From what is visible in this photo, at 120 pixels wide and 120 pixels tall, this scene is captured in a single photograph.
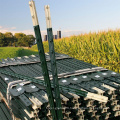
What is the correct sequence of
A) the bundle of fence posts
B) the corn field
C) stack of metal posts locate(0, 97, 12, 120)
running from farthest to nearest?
1. the corn field
2. stack of metal posts locate(0, 97, 12, 120)
3. the bundle of fence posts

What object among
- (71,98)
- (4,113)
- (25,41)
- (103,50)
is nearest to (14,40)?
(25,41)

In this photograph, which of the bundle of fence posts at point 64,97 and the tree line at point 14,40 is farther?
the tree line at point 14,40

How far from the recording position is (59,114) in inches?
90.9

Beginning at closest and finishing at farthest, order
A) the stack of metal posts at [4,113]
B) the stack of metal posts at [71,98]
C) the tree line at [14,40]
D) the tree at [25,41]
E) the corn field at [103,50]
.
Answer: the stack of metal posts at [71,98] < the stack of metal posts at [4,113] < the corn field at [103,50] < the tree line at [14,40] < the tree at [25,41]

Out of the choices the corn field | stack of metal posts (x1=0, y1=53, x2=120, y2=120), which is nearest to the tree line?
the corn field

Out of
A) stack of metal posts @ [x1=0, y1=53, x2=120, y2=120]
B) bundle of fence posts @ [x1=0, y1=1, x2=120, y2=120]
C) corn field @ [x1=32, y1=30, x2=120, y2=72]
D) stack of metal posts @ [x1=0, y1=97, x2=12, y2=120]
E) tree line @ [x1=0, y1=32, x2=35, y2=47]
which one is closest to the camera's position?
bundle of fence posts @ [x1=0, y1=1, x2=120, y2=120]

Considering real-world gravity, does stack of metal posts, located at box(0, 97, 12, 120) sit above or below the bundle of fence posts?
below

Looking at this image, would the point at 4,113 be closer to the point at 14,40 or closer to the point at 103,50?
the point at 103,50

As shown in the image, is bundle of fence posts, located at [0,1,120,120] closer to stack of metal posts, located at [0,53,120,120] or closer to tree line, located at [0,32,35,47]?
stack of metal posts, located at [0,53,120,120]

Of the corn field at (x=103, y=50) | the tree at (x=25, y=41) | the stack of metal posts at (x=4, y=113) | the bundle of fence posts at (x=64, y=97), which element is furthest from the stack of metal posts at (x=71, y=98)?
the tree at (x=25, y=41)

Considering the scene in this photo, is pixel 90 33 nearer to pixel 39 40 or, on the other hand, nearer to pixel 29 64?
pixel 29 64

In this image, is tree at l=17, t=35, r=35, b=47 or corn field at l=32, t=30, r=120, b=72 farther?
tree at l=17, t=35, r=35, b=47

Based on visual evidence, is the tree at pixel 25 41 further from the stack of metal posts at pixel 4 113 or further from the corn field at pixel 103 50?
the stack of metal posts at pixel 4 113

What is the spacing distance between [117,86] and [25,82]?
74.9 inches
